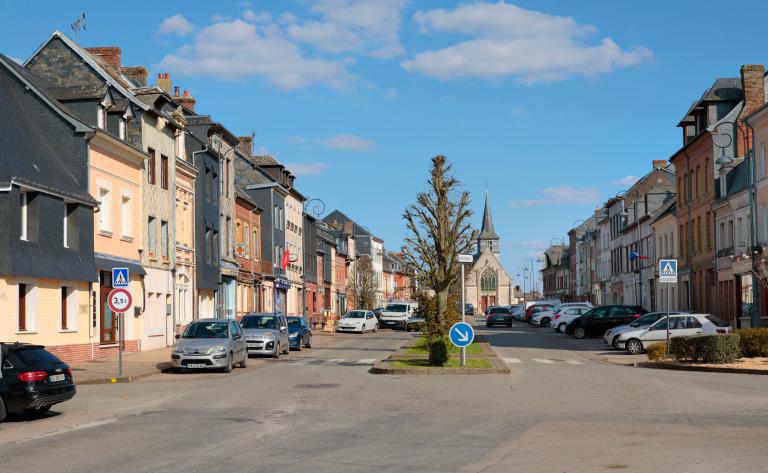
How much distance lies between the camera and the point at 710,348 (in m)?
25.8

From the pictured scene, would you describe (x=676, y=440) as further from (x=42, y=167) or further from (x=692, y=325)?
(x=692, y=325)

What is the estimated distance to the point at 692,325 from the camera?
34.3 metres

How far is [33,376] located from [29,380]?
0.31ft

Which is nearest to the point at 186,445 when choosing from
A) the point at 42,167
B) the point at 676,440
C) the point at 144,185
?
the point at 676,440

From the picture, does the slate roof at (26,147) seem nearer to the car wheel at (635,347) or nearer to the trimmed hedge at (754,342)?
the car wheel at (635,347)

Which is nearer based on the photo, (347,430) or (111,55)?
(347,430)

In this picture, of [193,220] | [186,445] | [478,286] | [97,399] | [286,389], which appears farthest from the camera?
[478,286]

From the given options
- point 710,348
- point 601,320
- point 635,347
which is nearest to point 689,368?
point 710,348

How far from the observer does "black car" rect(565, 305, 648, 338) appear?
159ft

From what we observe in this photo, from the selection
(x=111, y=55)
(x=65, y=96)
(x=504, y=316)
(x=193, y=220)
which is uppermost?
(x=111, y=55)

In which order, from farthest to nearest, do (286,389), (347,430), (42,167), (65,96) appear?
(65,96)
(42,167)
(286,389)
(347,430)

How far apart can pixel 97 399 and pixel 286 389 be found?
3.87 meters

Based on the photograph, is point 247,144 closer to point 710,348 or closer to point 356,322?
point 356,322

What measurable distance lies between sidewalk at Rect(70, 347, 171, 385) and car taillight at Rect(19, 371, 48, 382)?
25.3 ft
